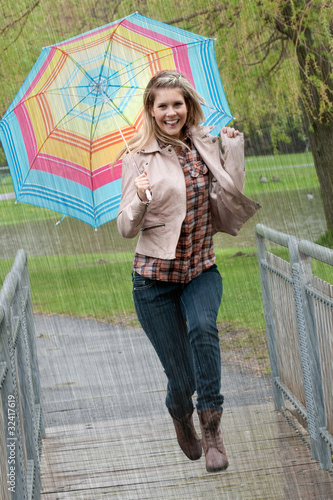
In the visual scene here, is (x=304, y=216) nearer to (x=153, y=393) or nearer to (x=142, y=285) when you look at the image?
(x=153, y=393)

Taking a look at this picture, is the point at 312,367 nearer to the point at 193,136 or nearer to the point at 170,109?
the point at 193,136

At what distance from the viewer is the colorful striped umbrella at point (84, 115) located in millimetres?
4523

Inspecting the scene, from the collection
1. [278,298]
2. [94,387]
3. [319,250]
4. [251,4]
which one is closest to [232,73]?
[251,4]


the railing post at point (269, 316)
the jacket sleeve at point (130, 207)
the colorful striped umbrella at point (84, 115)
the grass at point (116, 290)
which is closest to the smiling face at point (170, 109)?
the jacket sleeve at point (130, 207)

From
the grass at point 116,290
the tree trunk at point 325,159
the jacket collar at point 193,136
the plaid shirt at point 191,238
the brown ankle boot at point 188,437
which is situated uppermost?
the jacket collar at point 193,136

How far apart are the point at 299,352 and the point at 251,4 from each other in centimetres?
684

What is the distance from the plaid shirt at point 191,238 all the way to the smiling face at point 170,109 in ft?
0.30

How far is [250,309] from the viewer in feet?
37.1

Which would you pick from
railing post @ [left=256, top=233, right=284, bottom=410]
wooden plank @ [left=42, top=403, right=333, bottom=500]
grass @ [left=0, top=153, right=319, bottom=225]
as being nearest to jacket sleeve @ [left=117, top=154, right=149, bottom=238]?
wooden plank @ [left=42, top=403, right=333, bottom=500]

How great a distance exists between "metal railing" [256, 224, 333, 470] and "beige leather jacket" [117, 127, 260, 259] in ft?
1.69

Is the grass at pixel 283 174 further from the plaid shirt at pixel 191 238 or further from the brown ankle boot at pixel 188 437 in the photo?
the plaid shirt at pixel 191 238

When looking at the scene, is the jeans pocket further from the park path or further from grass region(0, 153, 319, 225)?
grass region(0, 153, 319, 225)

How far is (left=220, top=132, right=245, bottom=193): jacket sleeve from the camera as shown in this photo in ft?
12.1

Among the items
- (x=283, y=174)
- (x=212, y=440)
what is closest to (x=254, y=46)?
(x=212, y=440)
